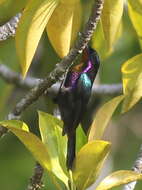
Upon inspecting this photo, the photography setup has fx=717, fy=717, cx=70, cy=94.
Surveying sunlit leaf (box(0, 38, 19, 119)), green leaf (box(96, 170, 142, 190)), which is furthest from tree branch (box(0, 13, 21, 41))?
sunlit leaf (box(0, 38, 19, 119))

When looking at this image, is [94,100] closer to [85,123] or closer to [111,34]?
[85,123]

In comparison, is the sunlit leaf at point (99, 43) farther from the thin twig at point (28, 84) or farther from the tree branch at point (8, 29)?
the thin twig at point (28, 84)

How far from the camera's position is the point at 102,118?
41.0 inches

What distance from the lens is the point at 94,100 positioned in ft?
6.46

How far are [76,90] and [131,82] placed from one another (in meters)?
0.08

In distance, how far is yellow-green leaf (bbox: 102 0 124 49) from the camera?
1.03m

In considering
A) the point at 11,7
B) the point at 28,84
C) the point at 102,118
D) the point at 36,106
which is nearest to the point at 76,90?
the point at 102,118

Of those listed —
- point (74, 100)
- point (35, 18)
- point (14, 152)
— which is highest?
point (35, 18)

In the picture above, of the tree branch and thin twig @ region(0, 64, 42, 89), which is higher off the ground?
the tree branch

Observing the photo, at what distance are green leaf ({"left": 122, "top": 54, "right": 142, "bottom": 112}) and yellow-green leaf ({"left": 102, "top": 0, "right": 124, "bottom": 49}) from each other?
0.19 feet

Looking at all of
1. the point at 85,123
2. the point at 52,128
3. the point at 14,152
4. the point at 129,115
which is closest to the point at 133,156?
the point at 129,115

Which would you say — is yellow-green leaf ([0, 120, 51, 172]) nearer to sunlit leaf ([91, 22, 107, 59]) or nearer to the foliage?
the foliage

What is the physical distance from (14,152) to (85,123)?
398 mm

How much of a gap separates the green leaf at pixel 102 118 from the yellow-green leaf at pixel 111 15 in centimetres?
11
